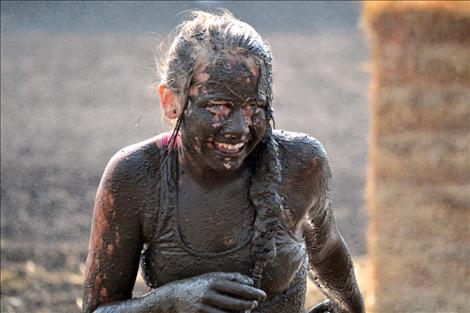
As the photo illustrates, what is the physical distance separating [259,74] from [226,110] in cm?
13

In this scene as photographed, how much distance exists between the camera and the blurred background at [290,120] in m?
6.77

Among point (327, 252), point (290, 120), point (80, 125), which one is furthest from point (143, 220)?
point (80, 125)

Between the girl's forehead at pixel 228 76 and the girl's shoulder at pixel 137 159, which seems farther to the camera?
the girl's shoulder at pixel 137 159

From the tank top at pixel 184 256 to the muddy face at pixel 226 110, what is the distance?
200 mm

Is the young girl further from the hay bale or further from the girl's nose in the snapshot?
the hay bale

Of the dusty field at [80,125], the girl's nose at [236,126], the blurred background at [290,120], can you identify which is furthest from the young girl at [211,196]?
the dusty field at [80,125]

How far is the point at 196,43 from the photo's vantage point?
11.0 feet

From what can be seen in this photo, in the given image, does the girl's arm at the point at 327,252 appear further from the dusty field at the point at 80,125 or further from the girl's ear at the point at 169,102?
the dusty field at the point at 80,125

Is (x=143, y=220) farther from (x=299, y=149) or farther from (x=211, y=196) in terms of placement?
(x=299, y=149)

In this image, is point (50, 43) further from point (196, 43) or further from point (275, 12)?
point (196, 43)

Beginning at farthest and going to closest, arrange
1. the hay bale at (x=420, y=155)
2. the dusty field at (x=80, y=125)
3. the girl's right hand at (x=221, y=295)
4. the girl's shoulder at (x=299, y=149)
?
the dusty field at (x=80, y=125) < the hay bale at (x=420, y=155) < the girl's shoulder at (x=299, y=149) < the girl's right hand at (x=221, y=295)

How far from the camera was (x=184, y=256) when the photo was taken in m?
3.44

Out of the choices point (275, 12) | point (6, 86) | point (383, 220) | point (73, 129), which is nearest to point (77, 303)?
point (383, 220)

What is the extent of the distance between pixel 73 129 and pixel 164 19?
2.18m
